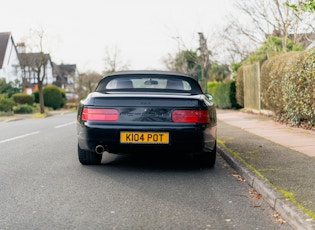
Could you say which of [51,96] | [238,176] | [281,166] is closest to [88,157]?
[238,176]

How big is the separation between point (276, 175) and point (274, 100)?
29.7 feet

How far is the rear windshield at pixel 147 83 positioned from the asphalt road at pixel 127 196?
1.13 meters

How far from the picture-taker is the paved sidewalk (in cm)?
406

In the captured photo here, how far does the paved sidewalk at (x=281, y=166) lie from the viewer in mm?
4059

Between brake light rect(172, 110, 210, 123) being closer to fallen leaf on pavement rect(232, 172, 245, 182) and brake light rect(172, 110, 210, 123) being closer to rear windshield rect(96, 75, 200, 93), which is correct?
fallen leaf on pavement rect(232, 172, 245, 182)

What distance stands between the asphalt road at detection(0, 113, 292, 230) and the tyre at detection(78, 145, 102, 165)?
13 cm

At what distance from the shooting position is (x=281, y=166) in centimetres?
609

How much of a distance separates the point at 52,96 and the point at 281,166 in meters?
38.4

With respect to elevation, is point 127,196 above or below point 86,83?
below

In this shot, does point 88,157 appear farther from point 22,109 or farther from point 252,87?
point 22,109

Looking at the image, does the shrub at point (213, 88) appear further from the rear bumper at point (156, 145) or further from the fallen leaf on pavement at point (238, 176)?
Answer: the rear bumper at point (156, 145)

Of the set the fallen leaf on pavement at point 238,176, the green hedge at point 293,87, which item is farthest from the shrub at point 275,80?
the fallen leaf on pavement at point 238,176

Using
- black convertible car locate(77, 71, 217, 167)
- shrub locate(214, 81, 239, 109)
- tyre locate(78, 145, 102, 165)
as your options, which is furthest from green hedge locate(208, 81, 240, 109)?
black convertible car locate(77, 71, 217, 167)

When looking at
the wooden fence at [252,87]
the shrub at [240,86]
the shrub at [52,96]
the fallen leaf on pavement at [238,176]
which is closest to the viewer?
the fallen leaf on pavement at [238,176]
